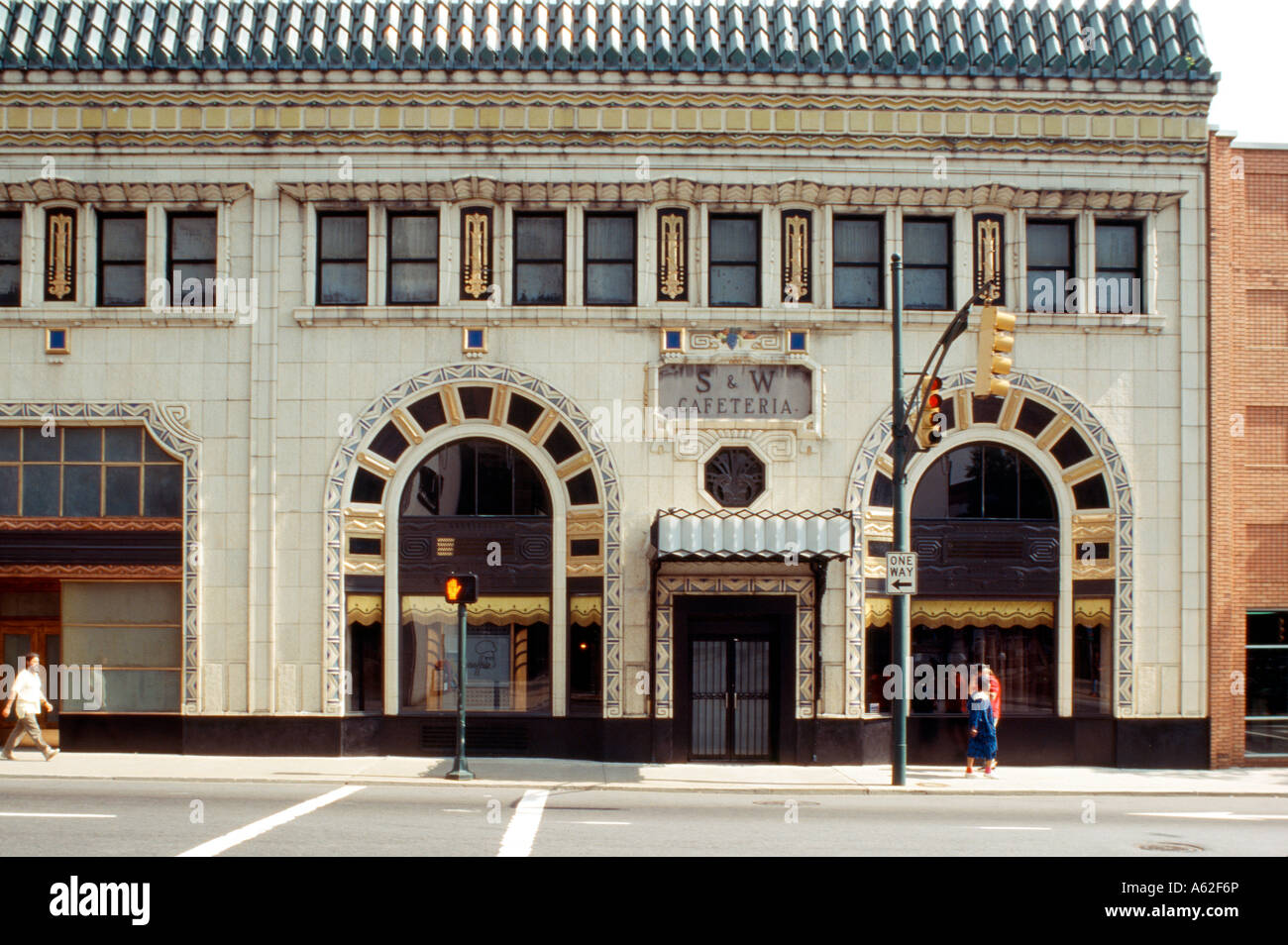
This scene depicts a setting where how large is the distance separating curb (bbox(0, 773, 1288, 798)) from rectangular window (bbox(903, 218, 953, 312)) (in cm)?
834

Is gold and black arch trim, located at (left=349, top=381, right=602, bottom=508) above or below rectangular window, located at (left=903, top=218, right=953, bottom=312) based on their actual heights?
below

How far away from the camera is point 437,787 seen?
747 inches

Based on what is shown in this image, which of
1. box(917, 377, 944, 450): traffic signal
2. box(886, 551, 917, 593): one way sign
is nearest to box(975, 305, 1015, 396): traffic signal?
box(917, 377, 944, 450): traffic signal

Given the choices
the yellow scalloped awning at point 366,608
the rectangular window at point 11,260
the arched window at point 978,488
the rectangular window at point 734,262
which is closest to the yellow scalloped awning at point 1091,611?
the arched window at point 978,488

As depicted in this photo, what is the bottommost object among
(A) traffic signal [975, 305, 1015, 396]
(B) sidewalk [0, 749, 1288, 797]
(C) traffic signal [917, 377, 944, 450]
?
(B) sidewalk [0, 749, 1288, 797]

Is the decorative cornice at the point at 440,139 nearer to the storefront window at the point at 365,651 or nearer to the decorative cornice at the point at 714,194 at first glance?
the decorative cornice at the point at 714,194

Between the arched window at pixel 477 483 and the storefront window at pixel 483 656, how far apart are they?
1515mm

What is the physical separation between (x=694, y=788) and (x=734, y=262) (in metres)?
8.98

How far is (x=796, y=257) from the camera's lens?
75.3 ft

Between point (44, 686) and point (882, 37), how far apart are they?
59.4 ft

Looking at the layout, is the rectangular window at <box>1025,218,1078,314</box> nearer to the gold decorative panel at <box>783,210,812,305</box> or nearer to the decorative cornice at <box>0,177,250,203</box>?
the gold decorative panel at <box>783,210,812,305</box>

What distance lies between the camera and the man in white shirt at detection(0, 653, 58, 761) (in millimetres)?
20984

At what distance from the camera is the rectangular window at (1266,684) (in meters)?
23.3

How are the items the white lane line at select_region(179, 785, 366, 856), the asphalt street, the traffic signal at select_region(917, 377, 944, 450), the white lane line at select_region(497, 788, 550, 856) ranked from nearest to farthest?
the white lane line at select_region(179, 785, 366, 856)
the white lane line at select_region(497, 788, 550, 856)
the asphalt street
the traffic signal at select_region(917, 377, 944, 450)
